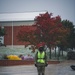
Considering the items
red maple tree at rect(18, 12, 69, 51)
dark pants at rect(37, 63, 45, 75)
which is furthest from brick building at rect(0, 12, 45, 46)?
dark pants at rect(37, 63, 45, 75)

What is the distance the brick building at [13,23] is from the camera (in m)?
32.4

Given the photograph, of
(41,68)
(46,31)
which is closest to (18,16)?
(46,31)

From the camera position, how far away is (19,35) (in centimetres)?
2980

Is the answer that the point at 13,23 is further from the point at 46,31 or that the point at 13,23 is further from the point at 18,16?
the point at 46,31

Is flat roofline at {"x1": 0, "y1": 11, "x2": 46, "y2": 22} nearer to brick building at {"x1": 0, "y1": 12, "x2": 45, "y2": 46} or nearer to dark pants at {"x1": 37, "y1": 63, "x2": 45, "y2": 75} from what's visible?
brick building at {"x1": 0, "y1": 12, "x2": 45, "y2": 46}

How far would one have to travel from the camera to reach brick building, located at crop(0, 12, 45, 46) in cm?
3241

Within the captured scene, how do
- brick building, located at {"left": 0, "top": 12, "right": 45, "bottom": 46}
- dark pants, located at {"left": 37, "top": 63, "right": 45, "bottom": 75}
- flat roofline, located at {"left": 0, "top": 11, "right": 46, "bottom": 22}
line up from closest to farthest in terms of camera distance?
dark pants, located at {"left": 37, "top": 63, "right": 45, "bottom": 75} < brick building, located at {"left": 0, "top": 12, "right": 45, "bottom": 46} < flat roofline, located at {"left": 0, "top": 11, "right": 46, "bottom": 22}

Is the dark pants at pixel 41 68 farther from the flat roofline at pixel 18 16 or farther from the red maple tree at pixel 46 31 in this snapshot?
the flat roofline at pixel 18 16

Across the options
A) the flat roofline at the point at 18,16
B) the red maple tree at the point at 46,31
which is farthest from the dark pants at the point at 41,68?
the flat roofline at the point at 18,16

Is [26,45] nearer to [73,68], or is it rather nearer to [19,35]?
[19,35]

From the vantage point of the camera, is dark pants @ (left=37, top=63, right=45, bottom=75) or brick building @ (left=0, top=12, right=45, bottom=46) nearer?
dark pants @ (left=37, top=63, right=45, bottom=75)

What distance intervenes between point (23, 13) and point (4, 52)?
6160mm

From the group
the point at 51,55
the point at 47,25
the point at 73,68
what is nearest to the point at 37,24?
the point at 47,25

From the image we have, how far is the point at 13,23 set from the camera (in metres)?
34.1
